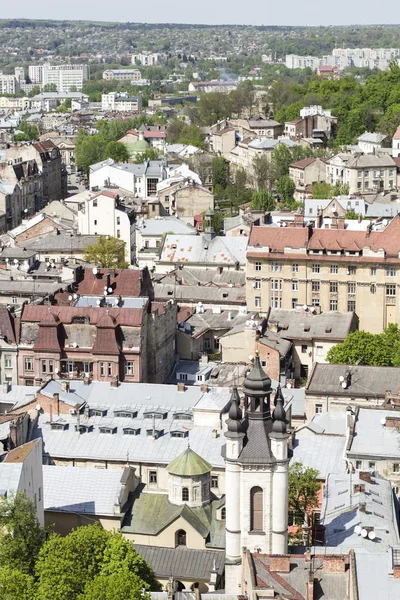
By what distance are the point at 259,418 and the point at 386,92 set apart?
135040mm

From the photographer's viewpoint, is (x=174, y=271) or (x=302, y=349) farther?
(x=174, y=271)

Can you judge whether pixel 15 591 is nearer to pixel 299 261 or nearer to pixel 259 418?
pixel 259 418

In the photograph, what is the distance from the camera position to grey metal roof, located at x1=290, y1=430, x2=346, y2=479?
174ft

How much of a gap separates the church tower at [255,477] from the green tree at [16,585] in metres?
5.93

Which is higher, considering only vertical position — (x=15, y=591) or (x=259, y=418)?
(x=259, y=418)

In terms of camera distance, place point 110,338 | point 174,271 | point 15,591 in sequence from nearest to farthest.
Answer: point 15,591, point 110,338, point 174,271

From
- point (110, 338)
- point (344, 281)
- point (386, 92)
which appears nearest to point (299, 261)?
point (344, 281)

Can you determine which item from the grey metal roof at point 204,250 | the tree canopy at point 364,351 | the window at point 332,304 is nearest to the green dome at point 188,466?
the tree canopy at point 364,351

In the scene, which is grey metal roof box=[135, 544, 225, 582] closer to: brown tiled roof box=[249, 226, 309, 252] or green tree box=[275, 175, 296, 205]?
brown tiled roof box=[249, 226, 309, 252]

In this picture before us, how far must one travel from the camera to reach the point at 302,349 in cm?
7525

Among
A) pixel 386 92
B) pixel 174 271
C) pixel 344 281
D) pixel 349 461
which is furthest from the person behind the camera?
pixel 386 92

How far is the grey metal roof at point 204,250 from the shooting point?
9319 cm

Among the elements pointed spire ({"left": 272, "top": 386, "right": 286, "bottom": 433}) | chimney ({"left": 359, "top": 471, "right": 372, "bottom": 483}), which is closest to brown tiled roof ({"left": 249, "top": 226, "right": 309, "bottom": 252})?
chimney ({"left": 359, "top": 471, "right": 372, "bottom": 483})

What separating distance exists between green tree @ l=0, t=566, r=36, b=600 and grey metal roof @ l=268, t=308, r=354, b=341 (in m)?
35.3
